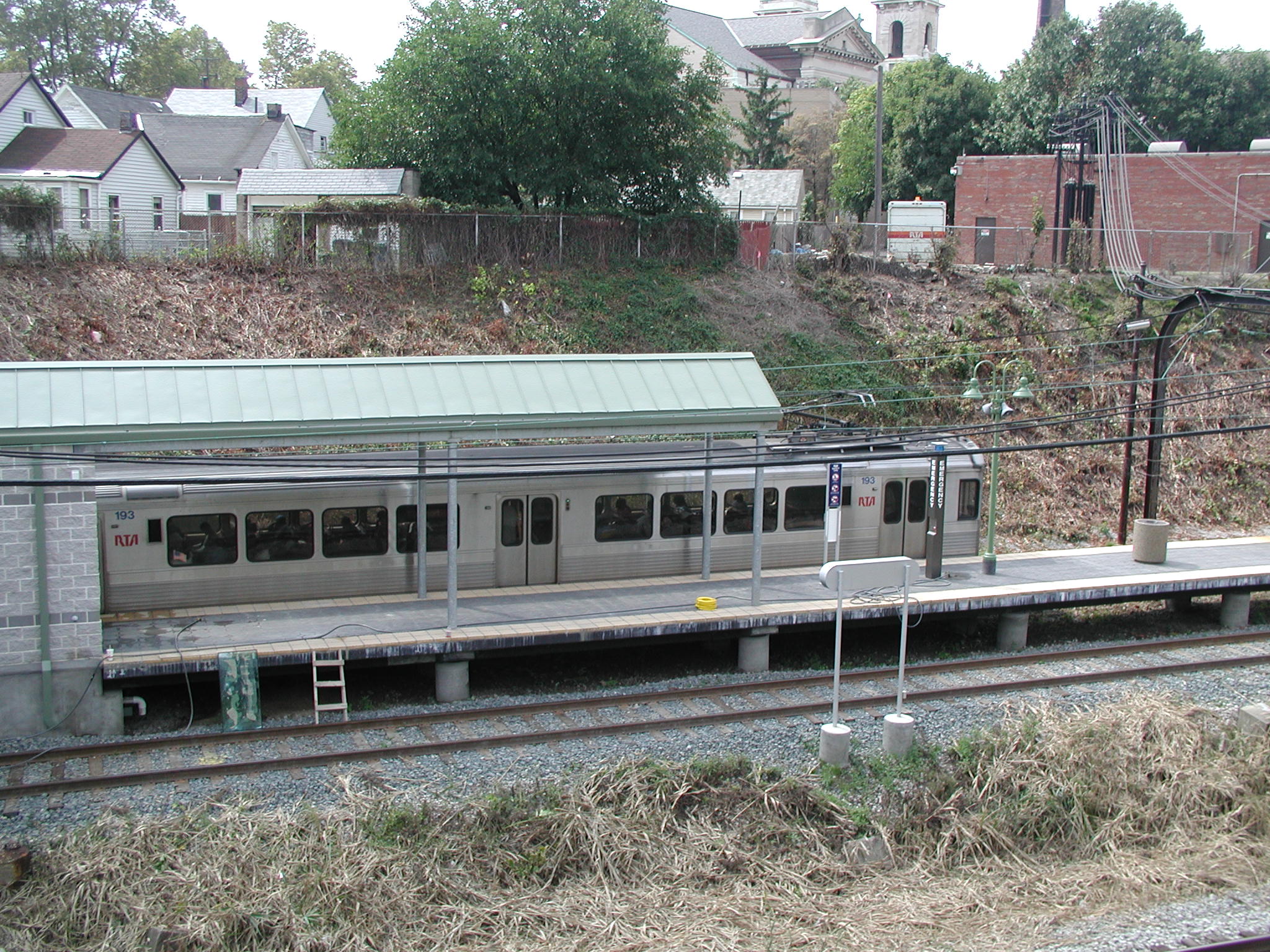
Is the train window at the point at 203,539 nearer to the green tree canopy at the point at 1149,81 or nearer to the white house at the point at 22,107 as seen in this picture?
the white house at the point at 22,107

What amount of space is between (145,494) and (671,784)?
7942 mm

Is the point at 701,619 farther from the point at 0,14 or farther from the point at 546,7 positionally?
the point at 0,14

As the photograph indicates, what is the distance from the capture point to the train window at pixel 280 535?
14.7 metres

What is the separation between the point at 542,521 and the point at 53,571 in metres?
6.53

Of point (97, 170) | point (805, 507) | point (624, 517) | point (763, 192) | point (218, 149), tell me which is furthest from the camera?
point (763, 192)

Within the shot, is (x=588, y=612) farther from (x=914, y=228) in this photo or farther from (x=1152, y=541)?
(x=914, y=228)

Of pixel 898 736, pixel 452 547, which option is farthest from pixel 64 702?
pixel 898 736

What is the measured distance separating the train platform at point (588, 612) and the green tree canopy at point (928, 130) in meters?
34.2

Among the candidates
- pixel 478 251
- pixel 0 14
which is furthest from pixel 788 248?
pixel 0 14

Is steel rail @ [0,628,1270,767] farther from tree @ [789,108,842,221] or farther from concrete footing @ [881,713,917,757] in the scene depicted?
tree @ [789,108,842,221]

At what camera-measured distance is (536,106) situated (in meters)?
29.3

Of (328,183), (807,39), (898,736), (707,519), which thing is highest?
(807,39)

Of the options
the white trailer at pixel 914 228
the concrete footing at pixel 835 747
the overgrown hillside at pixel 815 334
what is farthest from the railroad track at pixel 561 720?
the white trailer at pixel 914 228

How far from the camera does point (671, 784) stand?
10.5m
